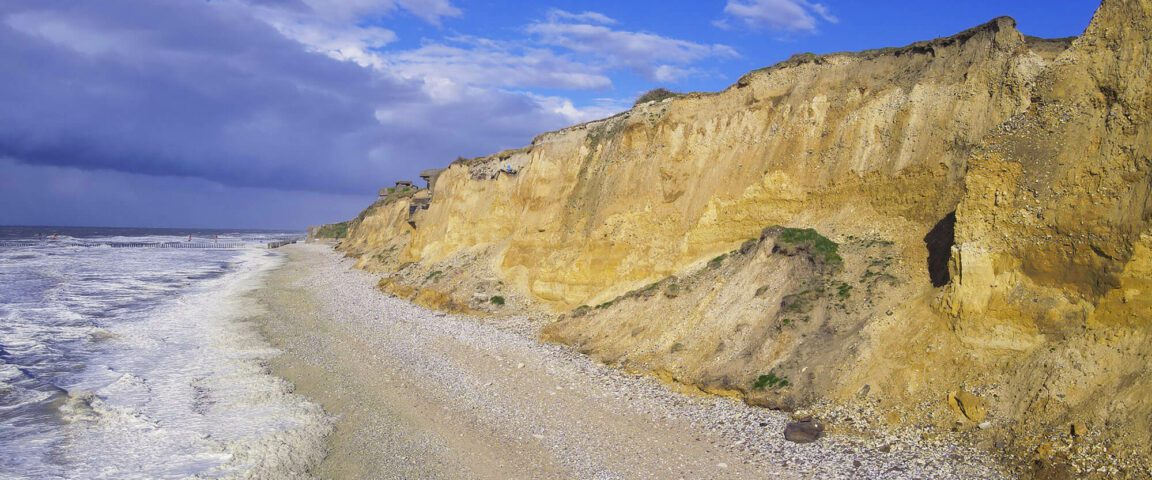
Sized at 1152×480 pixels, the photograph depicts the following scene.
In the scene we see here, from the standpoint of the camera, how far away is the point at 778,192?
1603 centimetres

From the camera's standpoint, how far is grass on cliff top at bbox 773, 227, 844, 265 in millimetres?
12953

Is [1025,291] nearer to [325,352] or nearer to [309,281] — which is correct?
[325,352]

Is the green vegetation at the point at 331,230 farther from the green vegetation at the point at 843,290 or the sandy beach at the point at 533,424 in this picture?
the green vegetation at the point at 843,290

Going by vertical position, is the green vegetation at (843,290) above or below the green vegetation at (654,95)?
below

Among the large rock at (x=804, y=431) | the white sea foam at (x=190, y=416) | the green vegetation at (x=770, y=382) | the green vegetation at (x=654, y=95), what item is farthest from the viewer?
the green vegetation at (x=654, y=95)

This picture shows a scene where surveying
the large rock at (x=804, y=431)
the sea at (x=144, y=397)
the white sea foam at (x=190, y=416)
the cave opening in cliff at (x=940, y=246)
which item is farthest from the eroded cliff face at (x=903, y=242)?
the sea at (x=144, y=397)

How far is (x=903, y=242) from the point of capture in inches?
493

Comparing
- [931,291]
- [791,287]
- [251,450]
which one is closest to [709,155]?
[791,287]

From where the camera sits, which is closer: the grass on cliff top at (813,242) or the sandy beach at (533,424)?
the sandy beach at (533,424)

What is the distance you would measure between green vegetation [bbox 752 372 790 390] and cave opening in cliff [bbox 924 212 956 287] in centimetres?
296

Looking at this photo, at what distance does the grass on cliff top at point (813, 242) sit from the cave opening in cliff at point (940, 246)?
1613 mm

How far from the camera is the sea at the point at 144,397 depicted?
9.74m

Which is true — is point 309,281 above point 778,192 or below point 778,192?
below

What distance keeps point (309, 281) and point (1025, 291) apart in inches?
1386
